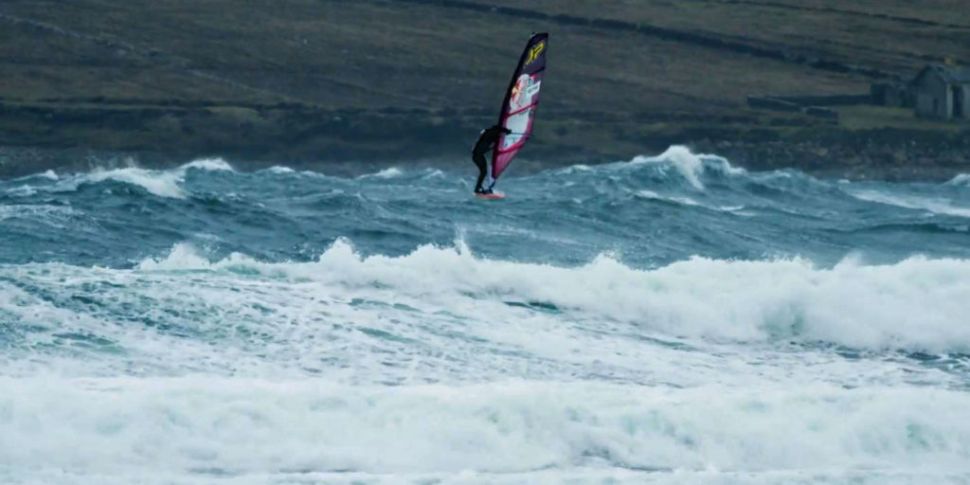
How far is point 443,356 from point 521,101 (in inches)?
115

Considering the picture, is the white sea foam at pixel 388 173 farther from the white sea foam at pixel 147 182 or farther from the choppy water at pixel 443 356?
the choppy water at pixel 443 356

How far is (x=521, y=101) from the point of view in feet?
68.5

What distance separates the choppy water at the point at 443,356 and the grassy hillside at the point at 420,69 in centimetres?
2823

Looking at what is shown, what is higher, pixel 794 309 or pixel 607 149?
pixel 794 309

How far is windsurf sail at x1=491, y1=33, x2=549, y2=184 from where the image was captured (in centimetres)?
2025

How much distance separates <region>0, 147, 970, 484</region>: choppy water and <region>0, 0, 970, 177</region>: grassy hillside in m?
28.2

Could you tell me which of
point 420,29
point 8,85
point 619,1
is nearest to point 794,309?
point 8,85

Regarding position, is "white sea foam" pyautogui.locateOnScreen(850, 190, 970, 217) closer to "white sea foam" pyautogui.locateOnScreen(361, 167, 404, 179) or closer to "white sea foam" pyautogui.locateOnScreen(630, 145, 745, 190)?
"white sea foam" pyautogui.locateOnScreen(630, 145, 745, 190)

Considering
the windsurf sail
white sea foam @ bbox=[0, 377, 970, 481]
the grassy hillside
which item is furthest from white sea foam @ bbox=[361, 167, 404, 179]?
white sea foam @ bbox=[0, 377, 970, 481]

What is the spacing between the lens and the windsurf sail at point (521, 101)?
20.2m

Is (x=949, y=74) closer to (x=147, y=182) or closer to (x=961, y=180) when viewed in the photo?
(x=961, y=180)

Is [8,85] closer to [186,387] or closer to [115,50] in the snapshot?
[115,50]

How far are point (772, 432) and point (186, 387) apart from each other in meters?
5.86

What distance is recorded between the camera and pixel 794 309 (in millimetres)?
23812
